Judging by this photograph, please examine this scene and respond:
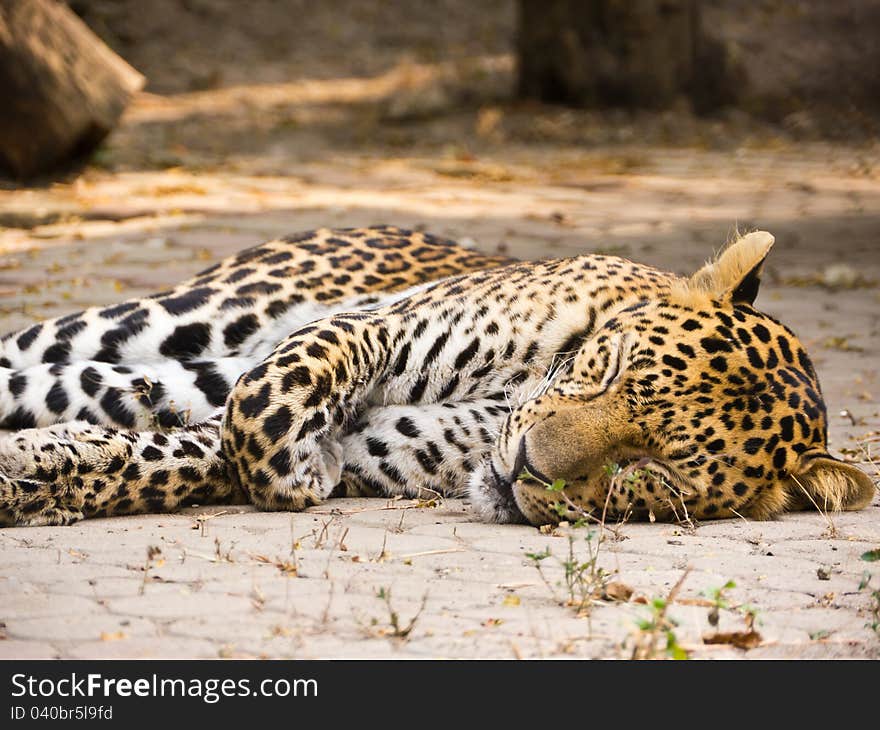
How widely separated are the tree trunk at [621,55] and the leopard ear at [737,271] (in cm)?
1212

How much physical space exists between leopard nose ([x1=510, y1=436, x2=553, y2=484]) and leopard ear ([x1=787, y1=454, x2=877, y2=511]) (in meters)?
0.91

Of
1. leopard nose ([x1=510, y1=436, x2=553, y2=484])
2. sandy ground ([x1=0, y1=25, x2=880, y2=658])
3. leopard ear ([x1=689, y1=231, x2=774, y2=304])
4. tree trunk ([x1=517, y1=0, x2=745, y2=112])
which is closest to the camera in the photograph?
sandy ground ([x1=0, y1=25, x2=880, y2=658])

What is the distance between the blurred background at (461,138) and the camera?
382 inches

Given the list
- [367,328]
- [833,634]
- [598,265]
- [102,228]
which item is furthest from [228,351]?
[102,228]

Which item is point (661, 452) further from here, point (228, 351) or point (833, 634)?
point (228, 351)

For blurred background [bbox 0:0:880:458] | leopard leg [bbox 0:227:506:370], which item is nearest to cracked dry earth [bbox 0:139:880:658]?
leopard leg [bbox 0:227:506:370]

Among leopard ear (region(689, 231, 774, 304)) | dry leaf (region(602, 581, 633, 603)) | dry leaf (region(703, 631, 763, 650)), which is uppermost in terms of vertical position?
leopard ear (region(689, 231, 774, 304))

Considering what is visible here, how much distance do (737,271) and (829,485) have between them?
0.82m

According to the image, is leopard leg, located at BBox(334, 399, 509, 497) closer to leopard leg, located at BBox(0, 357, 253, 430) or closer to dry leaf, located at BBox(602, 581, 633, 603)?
leopard leg, located at BBox(0, 357, 253, 430)

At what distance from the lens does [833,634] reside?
3428 millimetres

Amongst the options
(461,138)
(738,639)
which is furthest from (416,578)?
(461,138)

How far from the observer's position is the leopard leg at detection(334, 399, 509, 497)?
16.8 ft

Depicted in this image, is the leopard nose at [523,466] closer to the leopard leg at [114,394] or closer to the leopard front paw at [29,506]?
the leopard front paw at [29,506]
